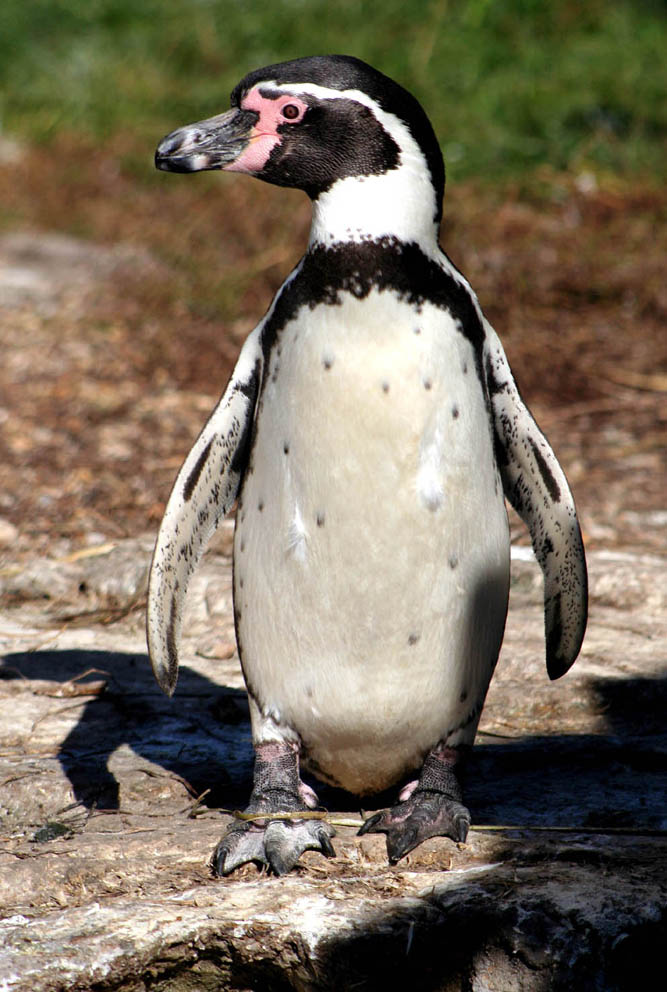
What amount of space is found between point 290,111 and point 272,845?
142 centimetres

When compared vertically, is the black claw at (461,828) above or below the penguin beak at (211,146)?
below

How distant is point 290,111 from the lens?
254 cm

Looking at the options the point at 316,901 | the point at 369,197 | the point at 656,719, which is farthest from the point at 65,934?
the point at 656,719

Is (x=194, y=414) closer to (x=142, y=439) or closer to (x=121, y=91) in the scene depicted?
(x=142, y=439)

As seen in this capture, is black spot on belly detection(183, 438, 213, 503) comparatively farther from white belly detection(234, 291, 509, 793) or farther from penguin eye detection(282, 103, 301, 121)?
penguin eye detection(282, 103, 301, 121)

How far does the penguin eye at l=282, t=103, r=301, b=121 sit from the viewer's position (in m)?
2.53

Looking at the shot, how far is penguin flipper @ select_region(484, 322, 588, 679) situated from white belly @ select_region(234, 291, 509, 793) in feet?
0.34

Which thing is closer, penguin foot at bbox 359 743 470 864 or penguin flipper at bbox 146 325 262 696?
penguin foot at bbox 359 743 470 864

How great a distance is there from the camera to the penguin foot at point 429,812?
2.55m

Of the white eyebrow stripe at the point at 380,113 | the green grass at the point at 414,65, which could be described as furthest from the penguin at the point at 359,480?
the green grass at the point at 414,65

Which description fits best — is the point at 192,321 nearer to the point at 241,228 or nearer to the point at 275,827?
the point at 241,228

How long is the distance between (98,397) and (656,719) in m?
3.39

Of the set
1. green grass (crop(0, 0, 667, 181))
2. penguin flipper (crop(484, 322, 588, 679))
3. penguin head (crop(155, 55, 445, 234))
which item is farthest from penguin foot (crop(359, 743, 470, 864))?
green grass (crop(0, 0, 667, 181))

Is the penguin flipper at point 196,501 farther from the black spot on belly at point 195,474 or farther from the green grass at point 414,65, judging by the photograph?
the green grass at point 414,65
